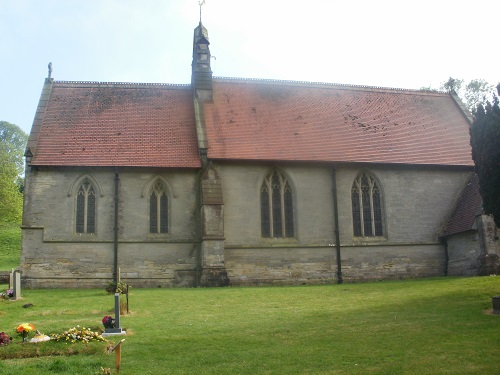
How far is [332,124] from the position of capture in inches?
1220

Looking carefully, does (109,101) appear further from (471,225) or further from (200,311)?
(471,225)

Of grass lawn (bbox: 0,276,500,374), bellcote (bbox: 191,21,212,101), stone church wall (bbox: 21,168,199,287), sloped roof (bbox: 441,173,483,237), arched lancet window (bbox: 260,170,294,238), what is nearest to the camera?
grass lawn (bbox: 0,276,500,374)

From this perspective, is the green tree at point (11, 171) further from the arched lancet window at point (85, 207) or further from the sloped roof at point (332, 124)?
the sloped roof at point (332, 124)

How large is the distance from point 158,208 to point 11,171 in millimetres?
34563

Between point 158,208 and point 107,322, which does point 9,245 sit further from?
point 107,322

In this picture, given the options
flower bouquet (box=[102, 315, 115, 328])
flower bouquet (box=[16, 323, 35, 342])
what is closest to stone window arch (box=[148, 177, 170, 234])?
flower bouquet (box=[102, 315, 115, 328])

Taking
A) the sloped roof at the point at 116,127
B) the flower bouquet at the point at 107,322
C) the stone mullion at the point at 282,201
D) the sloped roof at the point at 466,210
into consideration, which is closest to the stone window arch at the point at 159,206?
the sloped roof at the point at 116,127

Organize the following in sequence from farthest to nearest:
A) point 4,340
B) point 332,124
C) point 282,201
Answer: point 332,124 → point 282,201 → point 4,340

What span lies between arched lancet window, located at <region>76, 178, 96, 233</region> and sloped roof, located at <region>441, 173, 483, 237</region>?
1821cm

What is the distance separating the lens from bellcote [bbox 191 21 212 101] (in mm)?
30969

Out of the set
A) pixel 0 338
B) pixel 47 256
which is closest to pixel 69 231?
pixel 47 256

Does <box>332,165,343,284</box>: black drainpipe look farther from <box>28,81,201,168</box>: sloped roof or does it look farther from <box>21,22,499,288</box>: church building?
<box>28,81,201,168</box>: sloped roof

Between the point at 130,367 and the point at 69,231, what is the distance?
1691 cm

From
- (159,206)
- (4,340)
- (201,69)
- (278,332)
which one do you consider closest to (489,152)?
(278,332)
